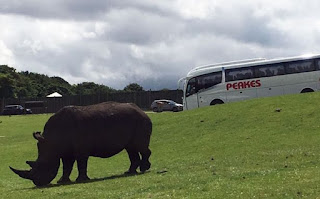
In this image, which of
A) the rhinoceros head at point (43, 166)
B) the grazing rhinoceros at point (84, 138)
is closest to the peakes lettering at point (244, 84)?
the grazing rhinoceros at point (84, 138)

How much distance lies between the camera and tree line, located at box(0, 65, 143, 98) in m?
109

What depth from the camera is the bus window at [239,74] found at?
141 feet

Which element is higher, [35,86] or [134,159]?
[35,86]

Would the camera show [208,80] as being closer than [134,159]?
No

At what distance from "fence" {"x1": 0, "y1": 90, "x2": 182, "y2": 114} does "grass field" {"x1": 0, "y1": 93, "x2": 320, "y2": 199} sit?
32.2 m

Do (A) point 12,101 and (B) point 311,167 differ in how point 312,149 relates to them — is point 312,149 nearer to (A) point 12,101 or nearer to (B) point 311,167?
(B) point 311,167

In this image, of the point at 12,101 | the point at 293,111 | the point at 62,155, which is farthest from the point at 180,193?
the point at 12,101

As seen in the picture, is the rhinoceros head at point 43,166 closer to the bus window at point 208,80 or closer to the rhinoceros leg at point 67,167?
the rhinoceros leg at point 67,167

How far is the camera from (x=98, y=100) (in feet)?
262

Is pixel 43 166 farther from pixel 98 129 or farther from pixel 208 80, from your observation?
pixel 208 80

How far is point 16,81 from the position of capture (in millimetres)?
121312

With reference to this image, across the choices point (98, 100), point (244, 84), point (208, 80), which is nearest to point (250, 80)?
point (244, 84)

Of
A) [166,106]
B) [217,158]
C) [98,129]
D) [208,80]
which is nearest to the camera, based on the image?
[98,129]

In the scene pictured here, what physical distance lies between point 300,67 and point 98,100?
145 ft
